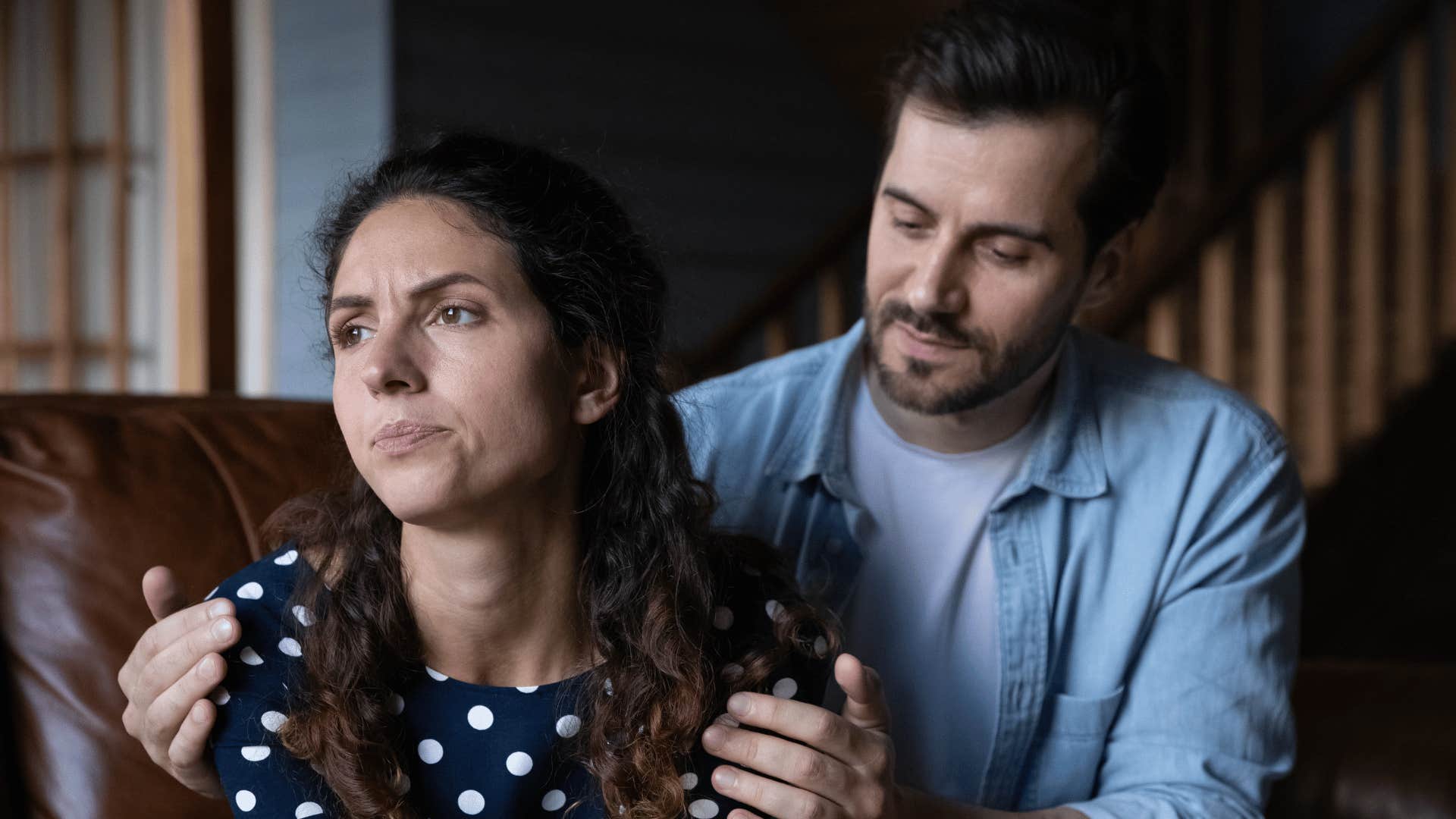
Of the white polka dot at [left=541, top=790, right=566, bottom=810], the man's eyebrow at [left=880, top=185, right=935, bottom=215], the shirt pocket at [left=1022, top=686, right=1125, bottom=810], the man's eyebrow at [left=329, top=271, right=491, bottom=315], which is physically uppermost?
the man's eyebrow at [left=880, top=185, right=935, bottom=215]

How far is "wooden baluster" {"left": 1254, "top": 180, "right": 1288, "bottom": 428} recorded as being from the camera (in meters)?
A: 3.39

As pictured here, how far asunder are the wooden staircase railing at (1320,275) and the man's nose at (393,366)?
2.25 m

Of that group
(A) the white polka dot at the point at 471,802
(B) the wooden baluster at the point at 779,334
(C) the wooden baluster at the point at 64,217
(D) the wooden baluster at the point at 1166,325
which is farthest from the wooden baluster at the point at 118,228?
(A) the white polka dot at the point at 471,802

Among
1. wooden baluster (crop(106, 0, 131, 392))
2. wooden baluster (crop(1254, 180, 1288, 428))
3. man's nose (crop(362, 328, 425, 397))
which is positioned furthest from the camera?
wooden baluster (crop(106, 0, 131, 392))

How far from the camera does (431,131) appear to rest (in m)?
1.38

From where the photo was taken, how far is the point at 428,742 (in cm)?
125

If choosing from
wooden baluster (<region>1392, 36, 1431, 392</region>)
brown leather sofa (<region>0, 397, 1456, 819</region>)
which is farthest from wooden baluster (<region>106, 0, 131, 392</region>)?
wooden baluster (<region>1392, 36, 1431, 392</region>)

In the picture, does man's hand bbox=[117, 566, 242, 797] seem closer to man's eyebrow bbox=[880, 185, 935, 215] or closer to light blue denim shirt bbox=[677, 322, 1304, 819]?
light blue denim shirt bbox=[677, 322, 1304, 819]

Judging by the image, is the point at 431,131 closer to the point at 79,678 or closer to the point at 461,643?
the point at 461,643

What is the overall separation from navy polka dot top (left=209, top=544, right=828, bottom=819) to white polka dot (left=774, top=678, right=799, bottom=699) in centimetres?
9

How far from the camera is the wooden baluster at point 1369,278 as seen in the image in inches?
140

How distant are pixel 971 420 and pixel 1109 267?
310 mm

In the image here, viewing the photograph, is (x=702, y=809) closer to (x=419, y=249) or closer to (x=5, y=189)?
(x=419, y=249)

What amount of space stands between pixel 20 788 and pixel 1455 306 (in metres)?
3.68
